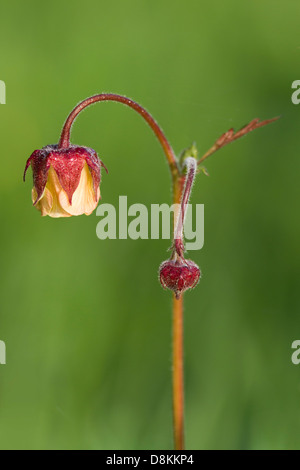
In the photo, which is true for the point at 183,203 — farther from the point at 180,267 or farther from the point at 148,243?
the point at 148,243

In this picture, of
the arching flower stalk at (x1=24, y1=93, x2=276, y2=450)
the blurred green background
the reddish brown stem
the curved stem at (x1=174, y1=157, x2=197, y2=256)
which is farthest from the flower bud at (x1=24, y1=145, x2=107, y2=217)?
the blurred green background

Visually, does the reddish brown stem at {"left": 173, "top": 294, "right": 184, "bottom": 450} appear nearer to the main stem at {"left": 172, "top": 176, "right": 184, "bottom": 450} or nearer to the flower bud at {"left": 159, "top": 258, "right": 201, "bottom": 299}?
the main stem at {"left": 172, "top": 176, "right": 184, "bottom": 450}

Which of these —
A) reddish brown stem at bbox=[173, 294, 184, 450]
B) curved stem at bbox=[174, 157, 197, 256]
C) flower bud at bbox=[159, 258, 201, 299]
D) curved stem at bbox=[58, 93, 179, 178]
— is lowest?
reddish brown stem at bbox=[173, 294, 184, 450]

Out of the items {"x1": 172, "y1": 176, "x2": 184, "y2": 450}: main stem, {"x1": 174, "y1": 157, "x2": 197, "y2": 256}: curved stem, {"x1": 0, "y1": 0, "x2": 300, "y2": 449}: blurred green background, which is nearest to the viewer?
{"x1": 174, "y1": 157, "x2": 197, "y2": 256}: curved stem

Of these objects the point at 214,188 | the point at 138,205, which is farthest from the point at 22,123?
the point at 214,188

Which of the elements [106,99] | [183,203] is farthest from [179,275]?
[106,99]

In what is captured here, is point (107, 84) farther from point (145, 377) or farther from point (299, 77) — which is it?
point (145, 377)
